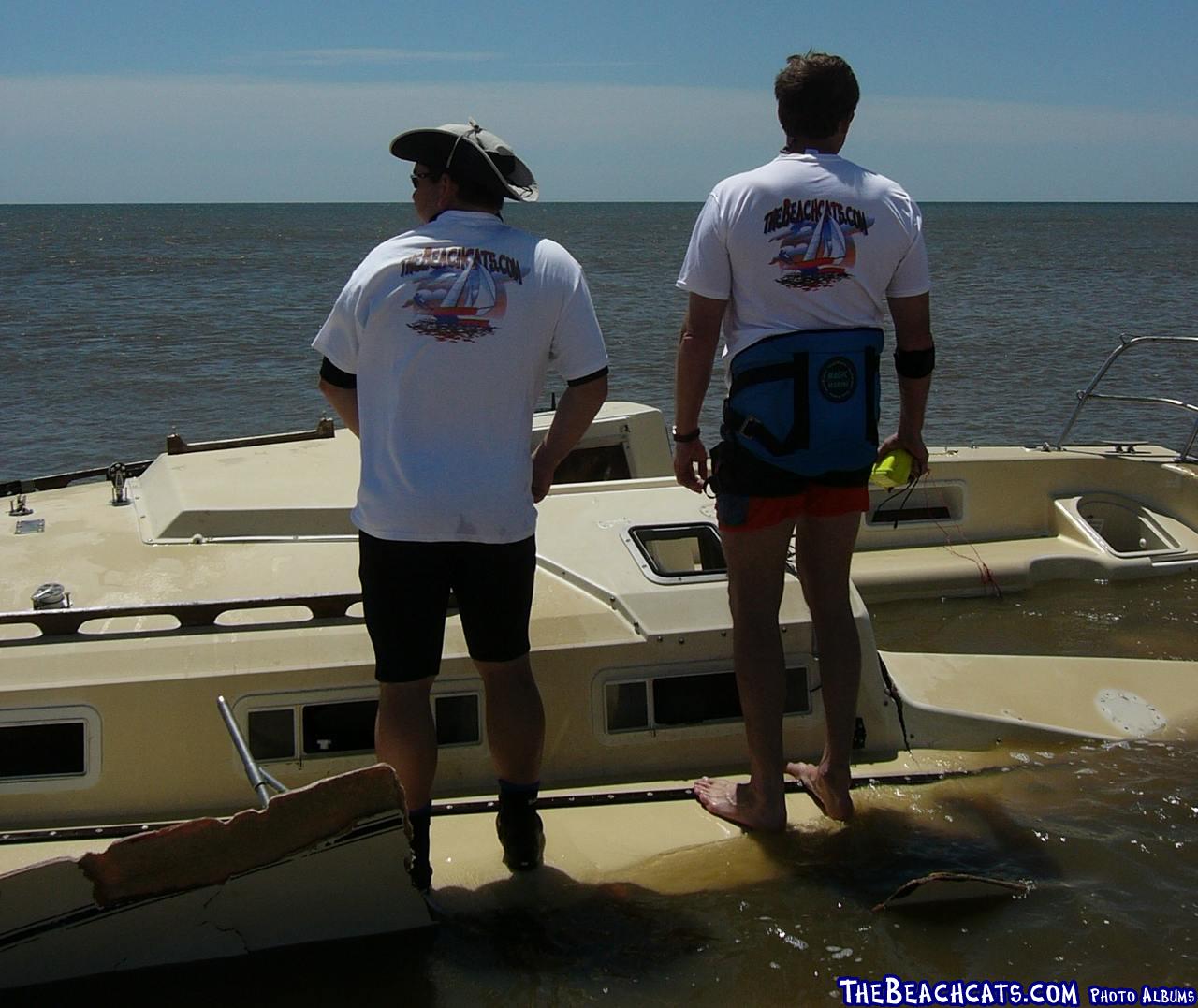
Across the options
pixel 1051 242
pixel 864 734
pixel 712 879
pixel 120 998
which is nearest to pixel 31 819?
pixel 120 998

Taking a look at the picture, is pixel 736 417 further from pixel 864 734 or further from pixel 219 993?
pixel 219 993

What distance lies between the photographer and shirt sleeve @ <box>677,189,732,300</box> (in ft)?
13.4

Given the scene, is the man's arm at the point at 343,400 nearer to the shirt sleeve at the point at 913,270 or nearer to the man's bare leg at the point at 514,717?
the man's bare leg at the point at 514,717

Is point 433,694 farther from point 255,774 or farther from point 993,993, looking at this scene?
point 993,993

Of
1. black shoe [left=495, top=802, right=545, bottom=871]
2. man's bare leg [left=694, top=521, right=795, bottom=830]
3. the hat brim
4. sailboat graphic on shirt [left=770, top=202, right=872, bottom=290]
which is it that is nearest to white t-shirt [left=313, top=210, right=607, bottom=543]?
the hat brim

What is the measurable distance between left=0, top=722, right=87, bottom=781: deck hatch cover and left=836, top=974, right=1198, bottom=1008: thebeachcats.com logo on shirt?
2.64 meters

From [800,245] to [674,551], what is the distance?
97.0 inches

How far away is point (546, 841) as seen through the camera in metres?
4.55

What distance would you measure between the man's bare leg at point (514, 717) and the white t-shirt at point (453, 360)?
49cm

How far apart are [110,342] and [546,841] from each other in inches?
993

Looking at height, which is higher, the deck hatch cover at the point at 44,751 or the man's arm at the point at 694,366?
the man's arm at the point at 694,366

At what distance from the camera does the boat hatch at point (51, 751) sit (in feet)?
14.8

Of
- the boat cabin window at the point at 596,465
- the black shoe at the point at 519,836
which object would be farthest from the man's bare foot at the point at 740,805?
the boat cabin window at the point at 596,465

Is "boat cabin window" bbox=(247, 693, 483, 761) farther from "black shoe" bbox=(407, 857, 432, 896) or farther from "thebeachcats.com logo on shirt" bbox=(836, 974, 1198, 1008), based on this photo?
"thebeachcats.com logo on shirt" bbox=(836, 974, 1198, 1008)
